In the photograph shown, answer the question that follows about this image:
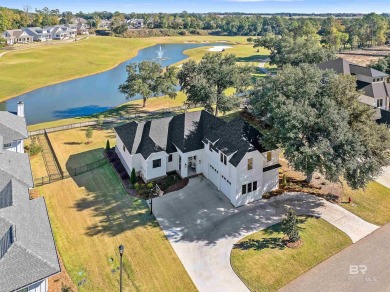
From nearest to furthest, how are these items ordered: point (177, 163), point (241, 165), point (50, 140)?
1. point (241, 165)
2. point (177, 163)
3. point (50, 140)

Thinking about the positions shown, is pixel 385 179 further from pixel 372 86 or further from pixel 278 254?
pixel 372 86

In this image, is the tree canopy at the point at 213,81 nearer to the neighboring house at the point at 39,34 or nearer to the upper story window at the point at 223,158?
the upper story window at the point at 223,158

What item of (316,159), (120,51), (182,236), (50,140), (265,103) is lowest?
(182,236)

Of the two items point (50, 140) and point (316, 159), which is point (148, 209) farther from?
point (50, 140)

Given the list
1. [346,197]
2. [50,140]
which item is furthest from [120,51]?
[346,197]

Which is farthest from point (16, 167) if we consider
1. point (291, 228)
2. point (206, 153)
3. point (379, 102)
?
point (379, 102)

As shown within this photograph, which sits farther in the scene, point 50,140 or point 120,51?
point 120,51

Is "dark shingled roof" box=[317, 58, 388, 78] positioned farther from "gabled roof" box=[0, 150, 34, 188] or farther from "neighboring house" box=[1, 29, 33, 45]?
"neighboring house" box=[1, 29, 33, 45]
